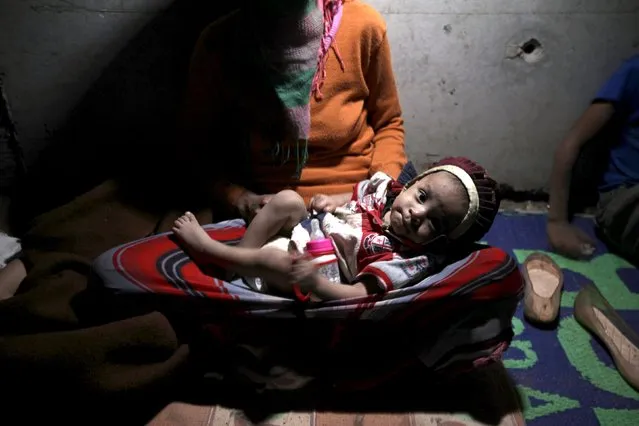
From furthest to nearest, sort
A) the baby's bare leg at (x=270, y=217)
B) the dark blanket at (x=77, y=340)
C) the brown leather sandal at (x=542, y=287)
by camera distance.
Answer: the brown leather sandal at (x=542, y=287)
the baby's bare leg at (x=270, y=217)
the dark blanket at (x=77, y=340)

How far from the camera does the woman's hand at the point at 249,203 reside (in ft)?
5.27

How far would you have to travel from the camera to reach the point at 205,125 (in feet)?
5.51

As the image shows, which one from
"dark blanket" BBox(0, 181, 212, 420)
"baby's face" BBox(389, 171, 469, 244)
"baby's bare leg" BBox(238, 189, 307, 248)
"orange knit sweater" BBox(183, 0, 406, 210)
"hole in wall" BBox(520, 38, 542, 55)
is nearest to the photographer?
"dark blanket" BBox(0, 181, 212, 420)

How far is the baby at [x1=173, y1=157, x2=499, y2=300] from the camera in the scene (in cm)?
136

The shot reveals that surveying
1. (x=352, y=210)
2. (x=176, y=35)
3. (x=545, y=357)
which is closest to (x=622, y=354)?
(x=545, y=357)

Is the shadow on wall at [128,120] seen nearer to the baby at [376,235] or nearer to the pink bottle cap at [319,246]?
the baby at [376,235]

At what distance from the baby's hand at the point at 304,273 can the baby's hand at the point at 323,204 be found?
276 mm

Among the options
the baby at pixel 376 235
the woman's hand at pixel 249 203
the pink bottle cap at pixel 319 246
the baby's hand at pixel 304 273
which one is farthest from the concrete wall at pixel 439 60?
the baby's hand at pixel 304 273

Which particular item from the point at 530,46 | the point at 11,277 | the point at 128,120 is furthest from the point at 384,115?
the point at 11,277

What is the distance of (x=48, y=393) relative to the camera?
1296 mm

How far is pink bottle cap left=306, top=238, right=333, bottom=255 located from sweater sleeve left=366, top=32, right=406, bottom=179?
368 millimetres

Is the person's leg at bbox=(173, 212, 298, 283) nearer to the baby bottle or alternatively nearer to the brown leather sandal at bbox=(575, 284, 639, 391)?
the baby bottle

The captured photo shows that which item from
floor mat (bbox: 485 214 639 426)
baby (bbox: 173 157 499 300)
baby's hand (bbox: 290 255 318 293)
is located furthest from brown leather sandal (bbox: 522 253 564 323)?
baby's hand (bbox: 290 255 318 293)

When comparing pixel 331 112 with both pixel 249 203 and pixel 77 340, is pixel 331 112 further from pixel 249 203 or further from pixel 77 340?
pixel 77 340
